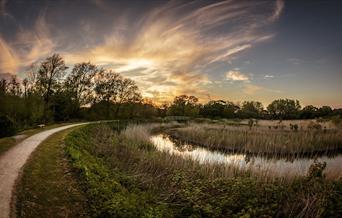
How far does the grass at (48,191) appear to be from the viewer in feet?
17.9

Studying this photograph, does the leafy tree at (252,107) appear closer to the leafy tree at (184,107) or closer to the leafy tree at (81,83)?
the leafy tree at (184,107)

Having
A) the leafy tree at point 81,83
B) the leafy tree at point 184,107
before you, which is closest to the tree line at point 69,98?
the leafy tree at point 81,83

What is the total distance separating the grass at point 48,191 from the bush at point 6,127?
290 inches

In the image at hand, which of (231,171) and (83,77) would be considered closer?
(231,171)

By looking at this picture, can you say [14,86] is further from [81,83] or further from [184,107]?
[184,107]

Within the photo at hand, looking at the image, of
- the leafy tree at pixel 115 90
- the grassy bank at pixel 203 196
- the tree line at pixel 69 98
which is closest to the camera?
the grassy bank at pixel 203 196

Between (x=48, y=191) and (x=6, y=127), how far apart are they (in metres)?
11.1

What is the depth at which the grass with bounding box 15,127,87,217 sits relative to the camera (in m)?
5.45

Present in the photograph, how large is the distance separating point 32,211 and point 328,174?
404 inches

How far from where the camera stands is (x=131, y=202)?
6391 mm

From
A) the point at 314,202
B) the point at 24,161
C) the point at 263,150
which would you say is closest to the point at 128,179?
the point at 24,161

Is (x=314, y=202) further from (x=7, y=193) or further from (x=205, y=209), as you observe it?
(x=7, y=193)

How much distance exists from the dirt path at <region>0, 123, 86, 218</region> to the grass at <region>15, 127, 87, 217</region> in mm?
202

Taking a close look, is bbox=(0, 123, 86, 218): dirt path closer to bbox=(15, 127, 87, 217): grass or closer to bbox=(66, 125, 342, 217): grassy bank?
bbox=(15, 127, 87, 217): grass
